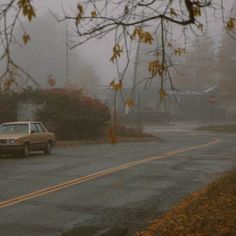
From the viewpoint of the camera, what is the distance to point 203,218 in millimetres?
9094

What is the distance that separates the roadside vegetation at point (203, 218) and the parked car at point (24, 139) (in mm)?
13510

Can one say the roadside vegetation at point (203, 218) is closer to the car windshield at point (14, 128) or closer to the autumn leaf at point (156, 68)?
the autumn leaf at point (156, 68)

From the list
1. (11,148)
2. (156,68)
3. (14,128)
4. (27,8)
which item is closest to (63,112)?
(14,128)

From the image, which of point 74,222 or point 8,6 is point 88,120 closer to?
point 74,222

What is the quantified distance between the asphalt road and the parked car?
145 cm

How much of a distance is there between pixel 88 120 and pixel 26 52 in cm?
7476

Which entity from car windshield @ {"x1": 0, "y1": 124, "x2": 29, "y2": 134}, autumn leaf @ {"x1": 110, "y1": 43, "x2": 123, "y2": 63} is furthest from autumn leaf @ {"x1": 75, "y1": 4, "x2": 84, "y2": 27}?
car windshield @ {"x1": 0, "y1": 124, "x2": 29, "y2": 134}

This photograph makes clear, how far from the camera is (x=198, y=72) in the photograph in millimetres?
103312

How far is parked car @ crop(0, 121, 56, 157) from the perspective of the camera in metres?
24.2

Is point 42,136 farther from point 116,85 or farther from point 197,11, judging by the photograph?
point 116,85

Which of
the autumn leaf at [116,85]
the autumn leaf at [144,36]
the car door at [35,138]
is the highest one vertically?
the autumn leaf at [144,36]

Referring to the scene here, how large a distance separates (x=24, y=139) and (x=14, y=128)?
1.66 m

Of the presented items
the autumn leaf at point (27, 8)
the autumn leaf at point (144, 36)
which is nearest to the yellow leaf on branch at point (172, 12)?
the autumn leaf at point (144, 36)

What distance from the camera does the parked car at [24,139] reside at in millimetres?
24250
